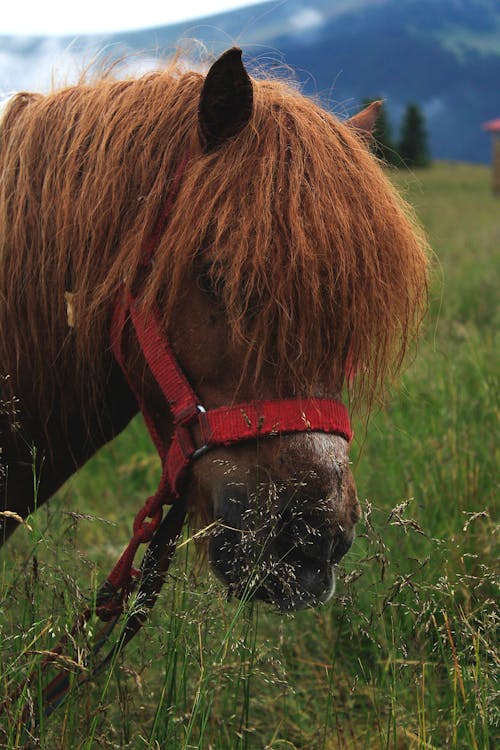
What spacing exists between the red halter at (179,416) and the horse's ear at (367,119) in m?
0.64

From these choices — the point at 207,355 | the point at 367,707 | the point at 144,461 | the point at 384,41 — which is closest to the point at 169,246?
the point at 207,355

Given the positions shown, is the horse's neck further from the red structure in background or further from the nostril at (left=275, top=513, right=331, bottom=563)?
the red structure in background

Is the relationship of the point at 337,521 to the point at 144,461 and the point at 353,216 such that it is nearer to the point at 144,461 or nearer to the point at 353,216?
the point at 353,216

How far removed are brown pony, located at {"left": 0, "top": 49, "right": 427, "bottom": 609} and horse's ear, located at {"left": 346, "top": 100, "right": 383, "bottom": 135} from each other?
126 millimetres

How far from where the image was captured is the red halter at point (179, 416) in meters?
1.49

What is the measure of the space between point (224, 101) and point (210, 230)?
1.00ft

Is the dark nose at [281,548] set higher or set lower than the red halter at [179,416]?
lower

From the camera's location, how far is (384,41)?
275 feet

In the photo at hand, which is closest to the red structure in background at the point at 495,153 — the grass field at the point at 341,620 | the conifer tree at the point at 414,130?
the conifer tree at the point at 414,130

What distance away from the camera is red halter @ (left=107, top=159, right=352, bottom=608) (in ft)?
4.89

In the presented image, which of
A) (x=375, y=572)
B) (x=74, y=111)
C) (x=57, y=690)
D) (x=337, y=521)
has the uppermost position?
(x=74, y=111)

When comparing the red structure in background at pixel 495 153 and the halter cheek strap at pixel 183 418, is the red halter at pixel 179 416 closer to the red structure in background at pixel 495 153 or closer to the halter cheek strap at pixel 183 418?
the halter cheek strap at pixel 183 418

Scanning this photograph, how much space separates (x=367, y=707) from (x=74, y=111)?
6.10ft

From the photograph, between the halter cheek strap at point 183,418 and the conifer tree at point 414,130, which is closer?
the halter cheek strap at point 183,418
